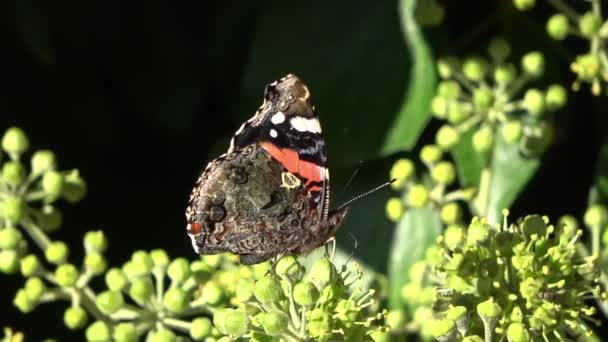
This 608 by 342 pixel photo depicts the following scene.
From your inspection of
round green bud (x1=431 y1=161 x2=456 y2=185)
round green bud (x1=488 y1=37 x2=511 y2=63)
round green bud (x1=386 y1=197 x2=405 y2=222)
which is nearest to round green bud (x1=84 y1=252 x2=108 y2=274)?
round green bud (x1=386 y1=197 x2=405 y2=222)

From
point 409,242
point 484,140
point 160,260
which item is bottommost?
point 409,242

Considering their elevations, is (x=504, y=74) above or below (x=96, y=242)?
above

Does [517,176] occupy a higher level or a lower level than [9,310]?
higher

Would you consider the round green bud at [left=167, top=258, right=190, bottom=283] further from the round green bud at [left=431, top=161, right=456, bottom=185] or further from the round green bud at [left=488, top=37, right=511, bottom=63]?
the round green bud at [left=488, top=37, right=511, bottom=63]

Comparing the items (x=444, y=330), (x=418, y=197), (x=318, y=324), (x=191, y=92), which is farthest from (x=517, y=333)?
(x=191, y=92)

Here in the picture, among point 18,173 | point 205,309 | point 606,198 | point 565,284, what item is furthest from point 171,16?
point 565,284

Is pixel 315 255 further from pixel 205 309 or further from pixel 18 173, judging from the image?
pixel 18 173

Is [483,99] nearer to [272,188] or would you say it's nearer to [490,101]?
[490,101]
